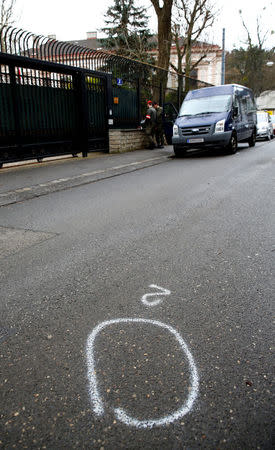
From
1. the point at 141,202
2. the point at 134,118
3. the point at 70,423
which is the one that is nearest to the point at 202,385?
the point at 70,423

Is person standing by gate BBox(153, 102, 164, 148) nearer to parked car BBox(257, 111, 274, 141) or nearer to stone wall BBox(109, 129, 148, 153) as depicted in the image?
stone wall BBox(109, 129, 148, 153)

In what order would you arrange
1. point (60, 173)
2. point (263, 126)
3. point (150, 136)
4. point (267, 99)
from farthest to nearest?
point (267, 99), point (263, 126), point (150, 136), point (60, 173)

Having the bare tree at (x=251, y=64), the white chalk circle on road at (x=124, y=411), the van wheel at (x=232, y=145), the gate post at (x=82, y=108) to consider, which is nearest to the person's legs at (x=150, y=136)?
the gate post at (x=82, y=108)

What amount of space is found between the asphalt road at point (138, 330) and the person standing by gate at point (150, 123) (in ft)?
34.7

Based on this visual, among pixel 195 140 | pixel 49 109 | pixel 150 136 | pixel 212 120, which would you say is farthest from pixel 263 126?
pixel 49 109

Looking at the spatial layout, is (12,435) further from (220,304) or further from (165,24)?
(165,24)

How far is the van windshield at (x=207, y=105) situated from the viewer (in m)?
13.5

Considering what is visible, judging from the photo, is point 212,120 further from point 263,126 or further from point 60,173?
point 263,126

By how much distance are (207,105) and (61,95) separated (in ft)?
17.4

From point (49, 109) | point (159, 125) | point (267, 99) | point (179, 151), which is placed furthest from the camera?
point (267, 99)

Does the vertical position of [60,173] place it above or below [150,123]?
below

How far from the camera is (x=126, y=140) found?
597 inches

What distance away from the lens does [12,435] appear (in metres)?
1.68

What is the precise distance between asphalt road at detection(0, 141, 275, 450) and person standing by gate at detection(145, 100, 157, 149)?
10586 millimetres
